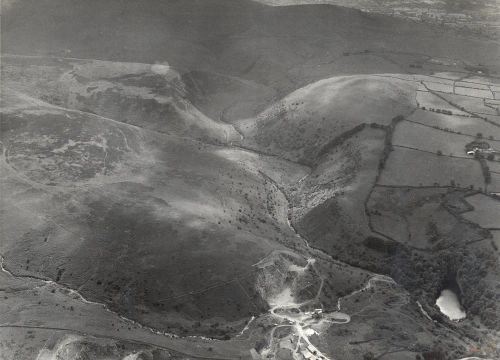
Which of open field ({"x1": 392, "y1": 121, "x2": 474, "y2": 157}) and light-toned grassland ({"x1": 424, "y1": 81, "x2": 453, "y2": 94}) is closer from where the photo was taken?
open field ({"x1": 392, "y1": 121, "x2": 474, "y2": 157})

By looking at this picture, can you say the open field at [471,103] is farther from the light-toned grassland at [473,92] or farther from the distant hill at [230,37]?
the distant hill at [230,37]

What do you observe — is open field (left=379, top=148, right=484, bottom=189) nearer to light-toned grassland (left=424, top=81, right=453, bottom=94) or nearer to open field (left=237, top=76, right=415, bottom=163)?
open field (left=237, top=76, right=415, bottom=163)

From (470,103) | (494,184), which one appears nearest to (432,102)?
(470,103)

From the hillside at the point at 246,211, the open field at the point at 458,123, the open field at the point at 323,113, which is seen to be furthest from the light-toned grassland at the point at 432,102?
the open field at the point at 458,123

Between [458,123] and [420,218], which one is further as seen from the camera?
[458,123]

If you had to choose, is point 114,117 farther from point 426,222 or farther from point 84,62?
point 426,222

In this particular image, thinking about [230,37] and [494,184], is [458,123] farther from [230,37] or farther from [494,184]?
[230,37]

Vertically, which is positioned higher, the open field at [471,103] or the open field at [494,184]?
the open field at [471,103]

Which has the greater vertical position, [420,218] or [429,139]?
[429,139]

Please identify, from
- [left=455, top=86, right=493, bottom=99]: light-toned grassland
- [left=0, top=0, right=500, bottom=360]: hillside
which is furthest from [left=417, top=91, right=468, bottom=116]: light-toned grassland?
[left=455, top=86, right=493, bottom=99]: light-toned grassland
